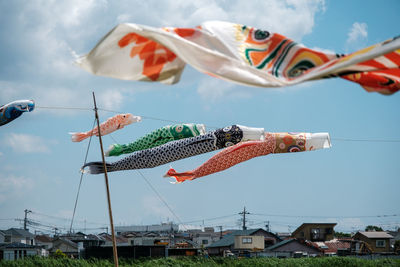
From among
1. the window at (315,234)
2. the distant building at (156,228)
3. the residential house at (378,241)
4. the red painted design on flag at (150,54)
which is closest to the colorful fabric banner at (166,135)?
the red painted design on flag at (150,54)

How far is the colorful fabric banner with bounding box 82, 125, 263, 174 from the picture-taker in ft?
41.8

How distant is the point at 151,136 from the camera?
13539 mm

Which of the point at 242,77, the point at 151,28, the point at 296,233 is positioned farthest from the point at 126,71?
the point at 296,233

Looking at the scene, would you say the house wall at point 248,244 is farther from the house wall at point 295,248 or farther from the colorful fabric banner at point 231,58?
the colorful fabric banner at point 231,58

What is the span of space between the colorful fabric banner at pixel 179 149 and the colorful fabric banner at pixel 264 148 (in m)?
0.36

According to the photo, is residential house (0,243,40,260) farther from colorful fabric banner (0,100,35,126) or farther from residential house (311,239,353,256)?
colorful fabric banner (0,100,35,126)

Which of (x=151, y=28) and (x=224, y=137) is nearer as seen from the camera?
(x=151, y=28)

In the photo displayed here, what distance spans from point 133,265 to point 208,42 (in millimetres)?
16584

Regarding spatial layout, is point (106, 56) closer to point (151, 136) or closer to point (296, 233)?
point (151, 136)

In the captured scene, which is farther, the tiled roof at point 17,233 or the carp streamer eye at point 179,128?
the tiled roof at point 17,233

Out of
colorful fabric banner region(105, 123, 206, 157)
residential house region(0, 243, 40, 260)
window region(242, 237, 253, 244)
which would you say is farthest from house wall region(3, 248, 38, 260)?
colorful fabric banner region(105, 123, 206, 157)

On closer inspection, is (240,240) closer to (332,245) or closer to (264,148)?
(332,245)

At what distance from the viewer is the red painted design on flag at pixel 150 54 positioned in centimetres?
486

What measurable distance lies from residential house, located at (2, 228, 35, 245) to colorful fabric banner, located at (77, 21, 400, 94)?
45.5m
